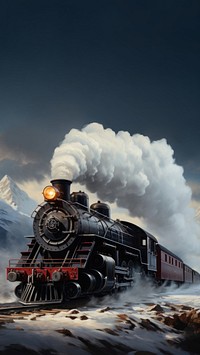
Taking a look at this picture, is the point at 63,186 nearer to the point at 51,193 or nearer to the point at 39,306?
the point at 51,193

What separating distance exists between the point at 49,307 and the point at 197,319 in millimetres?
4640

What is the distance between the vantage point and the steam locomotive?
44.8ft

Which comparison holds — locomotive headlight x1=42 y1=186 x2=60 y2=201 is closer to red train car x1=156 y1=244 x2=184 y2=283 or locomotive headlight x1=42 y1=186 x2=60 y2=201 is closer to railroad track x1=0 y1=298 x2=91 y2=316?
railroad track x1=0 y1=298 x2=91 y2=316

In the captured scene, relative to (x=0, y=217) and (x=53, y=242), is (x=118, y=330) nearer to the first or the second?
(x=53, y=242)

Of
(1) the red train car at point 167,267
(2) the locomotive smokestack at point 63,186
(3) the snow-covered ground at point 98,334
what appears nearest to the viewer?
(3) the snow-covered ground at point 98,334

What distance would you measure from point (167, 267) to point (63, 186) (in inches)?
470

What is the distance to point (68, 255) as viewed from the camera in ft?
48.8

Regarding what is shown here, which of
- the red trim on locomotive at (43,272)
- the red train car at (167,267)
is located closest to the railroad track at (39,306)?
the red trim on locomotive at (43,272)

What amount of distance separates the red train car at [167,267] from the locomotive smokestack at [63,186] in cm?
951

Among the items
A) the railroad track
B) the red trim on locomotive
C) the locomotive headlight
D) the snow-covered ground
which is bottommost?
the snow-covered ground

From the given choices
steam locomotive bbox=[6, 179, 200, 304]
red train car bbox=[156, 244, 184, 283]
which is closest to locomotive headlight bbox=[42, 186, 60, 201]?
steam locomotive bbox=[6, 179, 200, 304]

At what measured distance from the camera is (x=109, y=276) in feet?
48.1

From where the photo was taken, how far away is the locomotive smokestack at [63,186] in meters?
15.6

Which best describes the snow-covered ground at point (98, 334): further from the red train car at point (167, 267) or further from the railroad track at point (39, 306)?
the red train car at point (167, 267)
